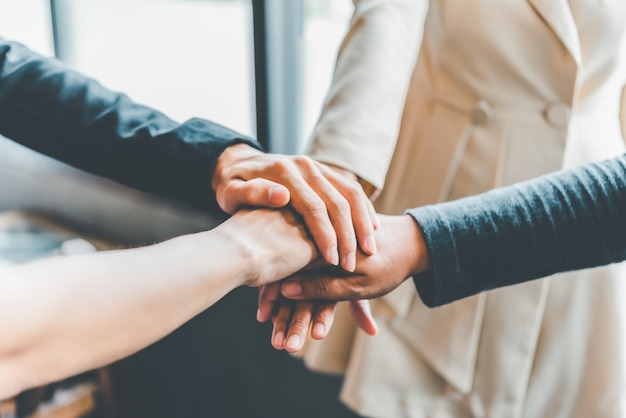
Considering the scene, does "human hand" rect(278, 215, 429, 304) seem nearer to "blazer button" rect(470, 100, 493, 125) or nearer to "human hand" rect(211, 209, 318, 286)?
"human hand" rect(211, 209, 318, 286)

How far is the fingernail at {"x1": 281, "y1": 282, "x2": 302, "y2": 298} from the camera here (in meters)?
0.78

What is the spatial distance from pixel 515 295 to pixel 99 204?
1.41 metres

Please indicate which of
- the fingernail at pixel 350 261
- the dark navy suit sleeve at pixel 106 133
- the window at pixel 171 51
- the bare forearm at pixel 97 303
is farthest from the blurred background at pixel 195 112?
the bare forearm at pixel 97 303

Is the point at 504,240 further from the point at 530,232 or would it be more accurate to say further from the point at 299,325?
the point at 299,325

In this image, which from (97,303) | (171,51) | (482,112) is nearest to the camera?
(97,303)

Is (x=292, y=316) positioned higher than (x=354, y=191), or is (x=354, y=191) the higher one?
(x=354, y=191)

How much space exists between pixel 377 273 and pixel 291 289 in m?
0.11

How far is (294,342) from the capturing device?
0.75 m

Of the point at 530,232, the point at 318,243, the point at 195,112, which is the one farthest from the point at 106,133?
the point at 195,112

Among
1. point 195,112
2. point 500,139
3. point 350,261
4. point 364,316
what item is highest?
point 500,139

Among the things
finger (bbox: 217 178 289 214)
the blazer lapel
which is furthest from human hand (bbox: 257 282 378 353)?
the blazer lapel

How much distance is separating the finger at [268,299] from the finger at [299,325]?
1.2 inches

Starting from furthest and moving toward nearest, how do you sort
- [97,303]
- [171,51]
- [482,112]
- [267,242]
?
[171,51] → [482,112] → [267,242] → [97,303]

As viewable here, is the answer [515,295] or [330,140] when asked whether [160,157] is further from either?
[515,295]
